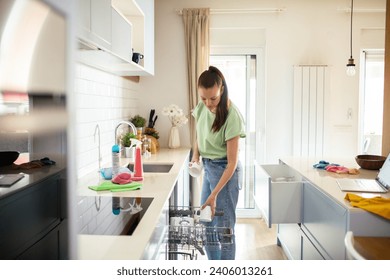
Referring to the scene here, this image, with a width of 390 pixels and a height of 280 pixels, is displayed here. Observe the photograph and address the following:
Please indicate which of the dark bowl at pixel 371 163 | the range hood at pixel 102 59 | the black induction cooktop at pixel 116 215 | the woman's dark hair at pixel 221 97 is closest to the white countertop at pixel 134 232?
the black induction cooktop at pixel 116 215

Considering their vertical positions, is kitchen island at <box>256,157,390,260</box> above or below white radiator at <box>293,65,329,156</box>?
below

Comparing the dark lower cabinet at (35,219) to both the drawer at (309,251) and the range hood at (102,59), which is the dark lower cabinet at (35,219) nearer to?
the range hood at (102,59)

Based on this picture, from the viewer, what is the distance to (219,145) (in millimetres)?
1786

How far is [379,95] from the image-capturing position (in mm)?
3178

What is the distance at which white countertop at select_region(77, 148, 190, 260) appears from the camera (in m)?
0.71

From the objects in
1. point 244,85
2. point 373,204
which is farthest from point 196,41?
point 373,204

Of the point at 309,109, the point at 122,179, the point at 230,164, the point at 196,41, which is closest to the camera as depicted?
the point at 122,179

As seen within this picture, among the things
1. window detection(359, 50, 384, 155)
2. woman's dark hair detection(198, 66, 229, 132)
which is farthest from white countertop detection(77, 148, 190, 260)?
window detection(359, 50, 384, 155)

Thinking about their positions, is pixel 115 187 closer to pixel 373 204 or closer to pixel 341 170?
pixel 373 204

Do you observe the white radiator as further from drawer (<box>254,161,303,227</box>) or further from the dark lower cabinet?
the dark lower cabinet

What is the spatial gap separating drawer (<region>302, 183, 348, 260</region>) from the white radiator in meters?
1.31

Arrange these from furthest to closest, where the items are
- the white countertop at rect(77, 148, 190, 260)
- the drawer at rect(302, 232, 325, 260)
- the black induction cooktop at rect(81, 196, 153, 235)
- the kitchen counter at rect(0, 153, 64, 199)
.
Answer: the drawer at rect(302, 232, 325, 260)
the black induction cooktop at rect(81, 196, 153, 235)
the white countertop at rect(77, 148, 190, 260)
the kitchen counter at rect(0, 153, 64, 199)

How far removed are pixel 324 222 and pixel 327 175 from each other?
13.7 inches

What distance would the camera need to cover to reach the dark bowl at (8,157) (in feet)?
1.06
